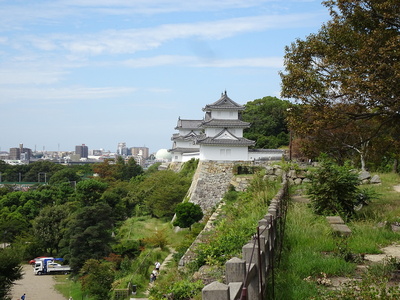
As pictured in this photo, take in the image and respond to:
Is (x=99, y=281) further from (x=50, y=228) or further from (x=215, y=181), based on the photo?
(x=50, y=228)

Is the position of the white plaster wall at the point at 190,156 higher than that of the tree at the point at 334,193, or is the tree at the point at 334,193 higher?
the white plaster wall at the point at 190,156

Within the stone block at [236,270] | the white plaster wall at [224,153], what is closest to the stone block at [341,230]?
the stone block at [236,270]

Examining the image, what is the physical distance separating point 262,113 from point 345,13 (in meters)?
45.6

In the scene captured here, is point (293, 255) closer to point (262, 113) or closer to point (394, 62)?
A: point (394, 62)

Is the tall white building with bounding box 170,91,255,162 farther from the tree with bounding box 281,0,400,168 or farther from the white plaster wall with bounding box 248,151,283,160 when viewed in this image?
the tree with bounding box 281,0,400,168

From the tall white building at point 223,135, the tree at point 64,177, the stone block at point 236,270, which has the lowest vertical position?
the tree at point 64,177

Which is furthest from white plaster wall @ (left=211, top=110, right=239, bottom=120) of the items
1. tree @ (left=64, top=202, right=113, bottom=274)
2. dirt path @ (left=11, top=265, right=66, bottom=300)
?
dirt path @ (left=11, top=265, right=66, bottom=300)

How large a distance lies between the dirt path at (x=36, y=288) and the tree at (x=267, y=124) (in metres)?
27.4

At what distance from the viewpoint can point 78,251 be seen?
31.9 m

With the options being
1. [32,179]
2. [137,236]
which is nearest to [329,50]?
[137,236]

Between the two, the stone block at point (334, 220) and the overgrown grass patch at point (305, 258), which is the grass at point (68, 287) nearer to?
the stone block at point (334, 220)

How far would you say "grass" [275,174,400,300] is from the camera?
259 inches

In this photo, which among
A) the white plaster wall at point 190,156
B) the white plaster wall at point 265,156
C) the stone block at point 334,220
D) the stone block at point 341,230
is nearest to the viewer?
the stone block at point 341,230

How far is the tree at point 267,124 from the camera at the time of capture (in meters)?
52.5
